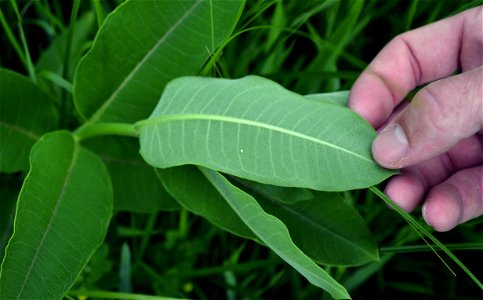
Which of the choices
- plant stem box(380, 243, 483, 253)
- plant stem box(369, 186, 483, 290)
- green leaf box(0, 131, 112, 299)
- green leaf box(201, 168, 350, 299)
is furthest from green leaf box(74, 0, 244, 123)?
plant stem box(380, 243, 483, 253)

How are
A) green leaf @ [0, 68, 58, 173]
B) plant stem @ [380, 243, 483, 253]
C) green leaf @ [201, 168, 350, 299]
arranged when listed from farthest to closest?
green leaf @ [0, 68, 58, 173]
plant stem @ [380, 243, 483, 253]
green leaf @ [201, 168, 350, 299]

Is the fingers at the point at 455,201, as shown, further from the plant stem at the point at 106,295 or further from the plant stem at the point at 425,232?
the plant stem at the point at 106,295

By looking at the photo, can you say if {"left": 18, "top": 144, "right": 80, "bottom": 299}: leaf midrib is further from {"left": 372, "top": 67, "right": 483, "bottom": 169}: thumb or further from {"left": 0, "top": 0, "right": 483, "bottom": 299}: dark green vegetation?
{"left": 372, "top": 67, "right": 483, "bottom": 169}: thumb

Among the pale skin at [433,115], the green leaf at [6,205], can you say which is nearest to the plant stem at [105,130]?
the green leaf at [6,205]

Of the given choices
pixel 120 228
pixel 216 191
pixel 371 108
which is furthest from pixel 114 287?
pixel 371 108

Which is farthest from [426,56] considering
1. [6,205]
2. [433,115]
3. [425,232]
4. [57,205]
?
[6,205]

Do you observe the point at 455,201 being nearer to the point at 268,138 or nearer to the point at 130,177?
the point at 268,138

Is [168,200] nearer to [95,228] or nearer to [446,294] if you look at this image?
[95,228]
